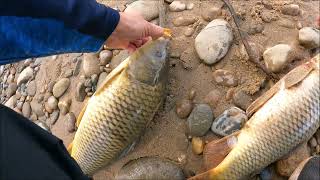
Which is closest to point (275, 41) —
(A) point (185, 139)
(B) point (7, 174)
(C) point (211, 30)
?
(C) point (211, 30)

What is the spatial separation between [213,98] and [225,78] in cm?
15

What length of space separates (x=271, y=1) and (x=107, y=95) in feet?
4.47

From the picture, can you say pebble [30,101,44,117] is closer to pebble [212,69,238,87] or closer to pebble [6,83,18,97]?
pebble [6,83,18,97]

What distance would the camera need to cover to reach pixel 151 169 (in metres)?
2.97

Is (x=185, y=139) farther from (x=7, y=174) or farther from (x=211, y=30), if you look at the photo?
(x=7, y=174)

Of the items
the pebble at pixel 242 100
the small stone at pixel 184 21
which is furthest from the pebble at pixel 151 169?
the small stone at pixel 184 21

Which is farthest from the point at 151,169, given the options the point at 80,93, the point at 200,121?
the point at 80,93

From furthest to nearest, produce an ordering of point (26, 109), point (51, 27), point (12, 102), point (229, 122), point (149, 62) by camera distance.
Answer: point (12, 102)
point (26, 109)
point (229, 122)
point (149, 62)
point (51, 27)

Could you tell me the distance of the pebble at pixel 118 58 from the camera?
3273 millimetres

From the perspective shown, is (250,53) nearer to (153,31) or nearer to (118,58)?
(153,31)

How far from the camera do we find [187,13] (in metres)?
3.36

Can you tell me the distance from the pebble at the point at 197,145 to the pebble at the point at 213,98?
222mm

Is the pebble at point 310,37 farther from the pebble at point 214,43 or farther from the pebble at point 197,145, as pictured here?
the pebble at point 197,145

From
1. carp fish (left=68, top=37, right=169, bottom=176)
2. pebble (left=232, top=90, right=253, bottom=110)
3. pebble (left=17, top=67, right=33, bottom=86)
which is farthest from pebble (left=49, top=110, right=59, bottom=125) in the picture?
pebble (left=232, top=90, right=253, bottom=110)
